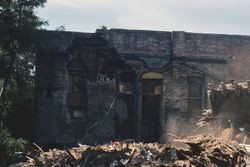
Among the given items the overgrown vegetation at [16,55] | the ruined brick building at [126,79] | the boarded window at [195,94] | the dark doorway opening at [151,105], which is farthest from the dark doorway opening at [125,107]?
the overgrown vegetation at [16,55]

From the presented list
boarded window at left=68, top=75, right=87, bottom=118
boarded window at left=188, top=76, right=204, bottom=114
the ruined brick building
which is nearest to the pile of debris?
the ruined brick building

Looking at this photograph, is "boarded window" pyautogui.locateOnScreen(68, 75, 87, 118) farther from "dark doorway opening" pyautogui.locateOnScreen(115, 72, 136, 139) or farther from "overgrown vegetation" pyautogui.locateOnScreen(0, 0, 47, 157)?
"overgrown vegetation" pyautogui.locateOnScreen(0, 0, 47, 157)

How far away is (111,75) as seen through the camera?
20.1 m

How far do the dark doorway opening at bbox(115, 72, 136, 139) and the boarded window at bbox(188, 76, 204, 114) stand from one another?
8.59 feet

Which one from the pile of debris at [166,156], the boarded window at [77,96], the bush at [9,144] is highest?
the boarded window at [77,96]

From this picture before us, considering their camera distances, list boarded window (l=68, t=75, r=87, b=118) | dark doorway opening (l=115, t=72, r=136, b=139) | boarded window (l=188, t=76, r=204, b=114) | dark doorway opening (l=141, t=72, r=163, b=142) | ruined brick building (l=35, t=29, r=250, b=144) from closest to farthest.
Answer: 1. ruined brick building (l=35, t=29, r=250, b=144)
2. boarded window (l=68, t=75, r=87, b=118)
3. dark doorway opening (l=115, t=72, r=136, b=139)
4. dark doorway opening (l=141, t=72, r=163, b=142)
5. boarded window (l=188, t=76, r=204, b=114)

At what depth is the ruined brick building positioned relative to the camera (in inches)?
774

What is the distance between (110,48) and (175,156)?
1018 centimetres

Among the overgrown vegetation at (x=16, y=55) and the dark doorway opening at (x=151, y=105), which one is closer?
the overgrown vegetation at (x=16, y=55)

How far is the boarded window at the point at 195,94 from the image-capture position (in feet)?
68.2

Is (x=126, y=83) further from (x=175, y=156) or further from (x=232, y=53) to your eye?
(x=175, y=156)

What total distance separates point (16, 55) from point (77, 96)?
3.30 meters

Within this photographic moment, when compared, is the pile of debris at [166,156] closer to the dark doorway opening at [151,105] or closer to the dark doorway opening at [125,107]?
the dark doorway opening at [125,107]

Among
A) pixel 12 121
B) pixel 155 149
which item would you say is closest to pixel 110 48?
pixel 12 121
